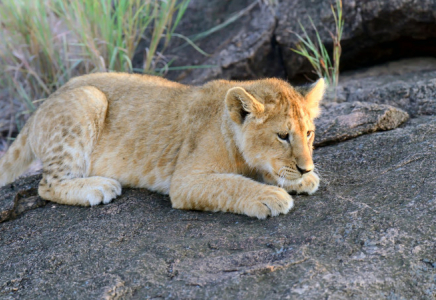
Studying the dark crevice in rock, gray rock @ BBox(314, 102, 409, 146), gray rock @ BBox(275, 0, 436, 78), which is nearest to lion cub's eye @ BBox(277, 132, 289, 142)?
→ gray rock @ BBox(314, 102, 409, 146)

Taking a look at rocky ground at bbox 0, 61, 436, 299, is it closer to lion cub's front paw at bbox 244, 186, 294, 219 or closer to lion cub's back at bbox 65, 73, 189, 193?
lion cub's front paw at bbox 244, 186, 294, 219

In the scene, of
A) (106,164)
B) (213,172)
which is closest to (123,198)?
(106,164)

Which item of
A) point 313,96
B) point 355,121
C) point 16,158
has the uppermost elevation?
point 313,96

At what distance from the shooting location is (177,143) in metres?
4.84

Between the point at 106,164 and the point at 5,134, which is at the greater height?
the point at 106,164

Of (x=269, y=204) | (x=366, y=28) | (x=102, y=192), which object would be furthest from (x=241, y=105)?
(x=366, y=28)

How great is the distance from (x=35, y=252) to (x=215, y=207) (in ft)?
4.71

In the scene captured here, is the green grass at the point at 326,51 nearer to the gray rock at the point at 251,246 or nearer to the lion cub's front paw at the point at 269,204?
the gray rock at the point at 251,246

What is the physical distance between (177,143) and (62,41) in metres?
3.49

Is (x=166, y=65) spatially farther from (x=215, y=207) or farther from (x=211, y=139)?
(x=215, y=207)

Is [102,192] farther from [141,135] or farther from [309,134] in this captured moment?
[309,134]

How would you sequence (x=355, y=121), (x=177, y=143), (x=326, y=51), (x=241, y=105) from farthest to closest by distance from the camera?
(x=326, y=51)
(x=355, y=121)
(x=177, y=143)
(x=241, y=105)

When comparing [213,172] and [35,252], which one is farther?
[213,172]

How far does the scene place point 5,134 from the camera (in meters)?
7.64
